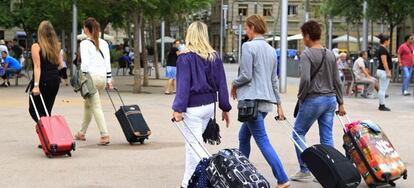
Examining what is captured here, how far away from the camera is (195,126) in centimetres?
615

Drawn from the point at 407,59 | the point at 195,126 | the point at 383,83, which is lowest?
the point at 383,83

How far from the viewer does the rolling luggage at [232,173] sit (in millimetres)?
5105

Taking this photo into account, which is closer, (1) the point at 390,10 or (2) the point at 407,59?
(2) the point at 407,59

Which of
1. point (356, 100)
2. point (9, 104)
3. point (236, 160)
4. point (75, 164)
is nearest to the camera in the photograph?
point (236, 160)

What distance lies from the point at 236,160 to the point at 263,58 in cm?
146

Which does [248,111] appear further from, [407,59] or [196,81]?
[407,59]

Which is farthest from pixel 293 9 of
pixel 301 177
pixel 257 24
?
pixel 257 24

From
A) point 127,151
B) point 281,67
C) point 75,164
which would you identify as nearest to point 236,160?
point 75,164

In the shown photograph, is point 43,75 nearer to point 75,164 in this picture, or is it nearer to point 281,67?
point 75,164

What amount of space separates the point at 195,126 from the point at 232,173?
3.63ft

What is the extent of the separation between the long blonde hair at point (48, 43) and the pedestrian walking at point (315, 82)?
11.9 ft

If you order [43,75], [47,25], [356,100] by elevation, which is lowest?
[356,100]

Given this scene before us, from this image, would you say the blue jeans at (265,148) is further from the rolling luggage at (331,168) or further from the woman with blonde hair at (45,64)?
the woman with blonde hair at (45,64)

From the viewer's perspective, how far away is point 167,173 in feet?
24.4
